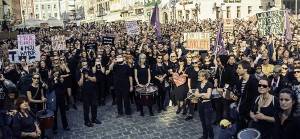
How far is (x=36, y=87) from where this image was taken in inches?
271

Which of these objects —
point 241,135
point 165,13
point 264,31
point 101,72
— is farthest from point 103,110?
point 165,13

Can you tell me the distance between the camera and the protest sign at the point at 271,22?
1063 cm

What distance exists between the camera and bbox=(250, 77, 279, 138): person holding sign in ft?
14.2

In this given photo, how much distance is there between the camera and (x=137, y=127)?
25.8 ft

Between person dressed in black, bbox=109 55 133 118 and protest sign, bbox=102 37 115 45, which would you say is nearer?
person dressed in black, bbox=109 55 133 118

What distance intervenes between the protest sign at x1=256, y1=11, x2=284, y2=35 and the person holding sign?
7158mm

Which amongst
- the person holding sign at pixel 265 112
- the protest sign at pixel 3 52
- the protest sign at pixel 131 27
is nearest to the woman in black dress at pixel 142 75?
the person holding sign at pixel 265 112

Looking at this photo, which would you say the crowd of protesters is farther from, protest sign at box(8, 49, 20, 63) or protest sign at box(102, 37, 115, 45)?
protest sign at box(102, 37, 115, 45)

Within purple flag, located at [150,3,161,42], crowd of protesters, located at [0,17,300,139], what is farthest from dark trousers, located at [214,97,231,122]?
purple flag, located at [150,3,161,42]

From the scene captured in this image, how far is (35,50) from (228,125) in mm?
7853

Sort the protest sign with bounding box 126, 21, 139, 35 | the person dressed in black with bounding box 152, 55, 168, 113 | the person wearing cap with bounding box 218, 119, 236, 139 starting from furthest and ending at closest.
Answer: the protest sign with bounding box 126, 21, 139, 35
the person dressed in black with bounding box 152, 55, 168, 113
the person wearing cap with bounding box 218, 119, 236, 139

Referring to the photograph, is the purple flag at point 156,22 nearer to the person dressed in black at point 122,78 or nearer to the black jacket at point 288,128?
the person dressed in black at point 122,78

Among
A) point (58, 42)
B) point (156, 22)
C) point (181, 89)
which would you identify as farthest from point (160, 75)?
point (58, 42)

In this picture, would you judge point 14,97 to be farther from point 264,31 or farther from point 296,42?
point 296,42
